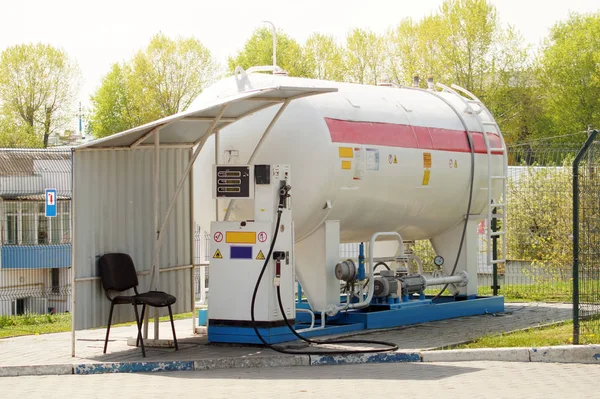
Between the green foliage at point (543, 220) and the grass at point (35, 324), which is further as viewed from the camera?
the green foliage at point (543, 220)

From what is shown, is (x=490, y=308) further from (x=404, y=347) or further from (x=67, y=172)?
(x=67, y=172)

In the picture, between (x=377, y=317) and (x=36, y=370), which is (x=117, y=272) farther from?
(x=377, y=317)

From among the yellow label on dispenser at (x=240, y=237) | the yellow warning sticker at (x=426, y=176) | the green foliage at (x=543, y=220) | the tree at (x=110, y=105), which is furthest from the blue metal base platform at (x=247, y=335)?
the tree at (x=110, y=105)

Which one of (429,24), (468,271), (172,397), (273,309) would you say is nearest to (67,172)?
(429,24)

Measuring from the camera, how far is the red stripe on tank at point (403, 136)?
13992 mm

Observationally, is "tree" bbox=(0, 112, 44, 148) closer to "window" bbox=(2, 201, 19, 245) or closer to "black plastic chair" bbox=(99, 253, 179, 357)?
"window" bbox=(2, 201, 19, 245)

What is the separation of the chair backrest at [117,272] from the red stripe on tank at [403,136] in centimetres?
323

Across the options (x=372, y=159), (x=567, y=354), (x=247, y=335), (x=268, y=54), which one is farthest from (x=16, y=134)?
(x=567, y=354)

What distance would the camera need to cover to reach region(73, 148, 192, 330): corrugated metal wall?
1216cm

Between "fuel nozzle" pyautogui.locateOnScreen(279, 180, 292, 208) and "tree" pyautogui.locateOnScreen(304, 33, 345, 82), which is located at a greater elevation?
"tree" pyautogui.locateOnScreen(304, 33, 345, 82)

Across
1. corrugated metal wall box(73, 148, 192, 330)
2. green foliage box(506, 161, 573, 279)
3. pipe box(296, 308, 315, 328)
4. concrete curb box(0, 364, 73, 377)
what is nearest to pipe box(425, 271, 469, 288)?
pipe box(296, 308, 315, 328)

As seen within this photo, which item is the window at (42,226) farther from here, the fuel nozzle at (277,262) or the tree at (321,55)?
the fuel nozzle at (277,262)

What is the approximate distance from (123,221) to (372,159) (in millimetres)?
3691

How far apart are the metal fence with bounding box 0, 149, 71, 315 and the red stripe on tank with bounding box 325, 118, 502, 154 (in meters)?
24.4
